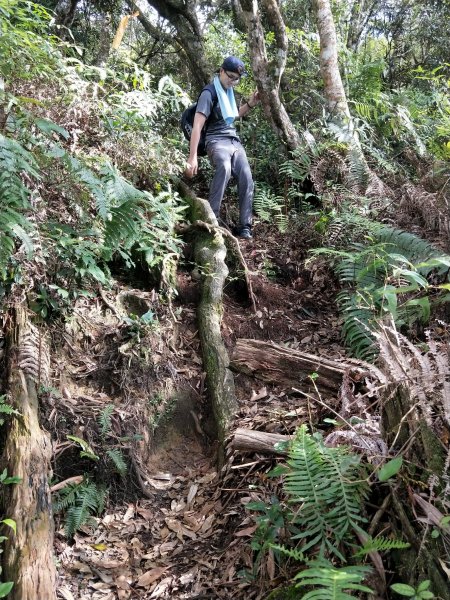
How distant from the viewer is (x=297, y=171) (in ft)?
22.1

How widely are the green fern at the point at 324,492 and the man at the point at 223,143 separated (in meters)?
3.88

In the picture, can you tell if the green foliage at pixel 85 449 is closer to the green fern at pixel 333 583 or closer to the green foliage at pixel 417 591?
the green fern at pixel 333 583

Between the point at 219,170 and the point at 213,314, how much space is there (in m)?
2.09

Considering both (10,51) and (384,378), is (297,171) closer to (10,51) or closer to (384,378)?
(10,51)

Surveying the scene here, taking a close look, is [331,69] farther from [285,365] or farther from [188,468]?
[188,468]

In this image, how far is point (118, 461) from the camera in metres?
3.54

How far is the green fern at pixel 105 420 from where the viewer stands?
3.68 meters

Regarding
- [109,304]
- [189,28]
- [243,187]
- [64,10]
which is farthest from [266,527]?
[64,10]

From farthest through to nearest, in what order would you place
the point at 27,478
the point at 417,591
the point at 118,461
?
the point at 118,461, the point at 27,478, the point at 417,591

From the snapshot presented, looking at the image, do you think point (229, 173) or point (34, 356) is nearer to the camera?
point (34, 356)

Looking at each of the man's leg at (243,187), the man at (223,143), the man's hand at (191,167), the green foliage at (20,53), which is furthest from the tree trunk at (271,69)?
the green foliage at (20,53)

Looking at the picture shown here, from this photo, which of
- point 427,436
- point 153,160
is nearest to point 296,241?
point 153,160

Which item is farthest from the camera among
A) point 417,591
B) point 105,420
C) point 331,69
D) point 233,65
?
point 331,69

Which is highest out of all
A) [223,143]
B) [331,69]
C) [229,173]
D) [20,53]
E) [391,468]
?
[331,69]
